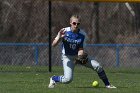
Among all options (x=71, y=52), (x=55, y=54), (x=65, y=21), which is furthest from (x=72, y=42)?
(x=65, y=21)

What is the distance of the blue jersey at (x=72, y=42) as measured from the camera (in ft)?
43.3

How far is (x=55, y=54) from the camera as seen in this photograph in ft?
90.7

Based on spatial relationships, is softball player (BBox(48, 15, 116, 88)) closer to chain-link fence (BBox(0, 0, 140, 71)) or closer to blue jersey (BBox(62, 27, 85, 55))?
blue jersey (BBox(62, 27, 85, 55))

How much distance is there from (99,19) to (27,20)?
4.00 meters

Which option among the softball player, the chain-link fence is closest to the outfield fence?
the chain-link fence

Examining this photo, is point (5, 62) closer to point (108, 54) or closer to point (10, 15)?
point (108, 54)

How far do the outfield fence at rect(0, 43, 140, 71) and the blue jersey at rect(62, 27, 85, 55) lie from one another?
13.0 metres

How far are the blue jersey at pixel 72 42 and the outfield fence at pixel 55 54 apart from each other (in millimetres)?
13009

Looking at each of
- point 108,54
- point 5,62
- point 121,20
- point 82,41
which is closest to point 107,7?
point 121,20

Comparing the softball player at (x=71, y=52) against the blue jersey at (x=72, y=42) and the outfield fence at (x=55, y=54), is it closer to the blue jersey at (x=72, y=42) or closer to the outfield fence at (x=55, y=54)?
the blue jersey at (x=72, y=42)

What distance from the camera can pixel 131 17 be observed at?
3500 cm

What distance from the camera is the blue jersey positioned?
13211mm

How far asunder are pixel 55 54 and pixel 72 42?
1440 centimetres

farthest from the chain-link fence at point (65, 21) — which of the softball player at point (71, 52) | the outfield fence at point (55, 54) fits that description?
the softball player at point (71, 52)
